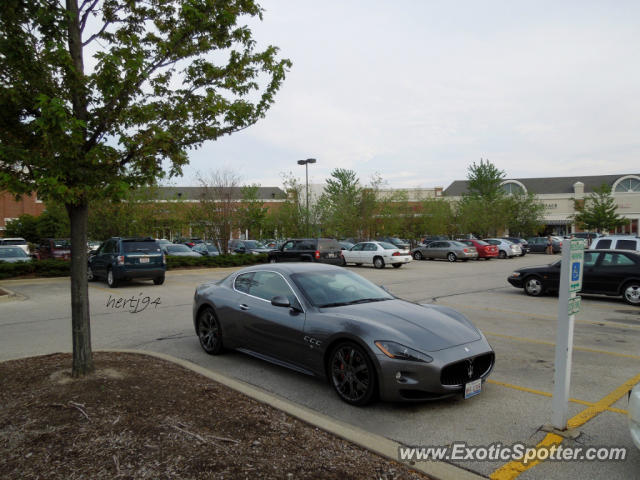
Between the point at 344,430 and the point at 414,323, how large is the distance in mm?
1500

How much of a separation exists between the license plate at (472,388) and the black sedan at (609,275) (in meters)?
9.24

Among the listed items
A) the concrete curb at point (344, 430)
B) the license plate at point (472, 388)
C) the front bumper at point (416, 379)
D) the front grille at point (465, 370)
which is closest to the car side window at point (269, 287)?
the concrete curb at point (344, 430)

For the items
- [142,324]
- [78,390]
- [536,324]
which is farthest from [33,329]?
[536,324]

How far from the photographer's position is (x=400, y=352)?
4633mm

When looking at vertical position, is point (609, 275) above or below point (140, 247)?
below

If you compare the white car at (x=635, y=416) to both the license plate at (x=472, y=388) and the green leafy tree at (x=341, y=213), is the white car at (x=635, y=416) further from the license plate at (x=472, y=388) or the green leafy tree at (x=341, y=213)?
the green leafy tree at (x=341, y=213)

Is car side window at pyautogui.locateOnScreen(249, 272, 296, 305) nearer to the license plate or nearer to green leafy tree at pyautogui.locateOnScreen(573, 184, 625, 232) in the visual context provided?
the license plate

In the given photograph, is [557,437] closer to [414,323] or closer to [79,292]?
[414,323]

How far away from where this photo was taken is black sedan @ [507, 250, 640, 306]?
39.1 ft

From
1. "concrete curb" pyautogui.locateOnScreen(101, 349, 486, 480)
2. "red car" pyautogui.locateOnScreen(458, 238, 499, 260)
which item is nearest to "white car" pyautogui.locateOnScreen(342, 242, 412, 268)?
"red car" pyautogui.locateOnScreen(458, 238, 499, 260)

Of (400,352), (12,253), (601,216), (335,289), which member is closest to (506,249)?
(601,216)

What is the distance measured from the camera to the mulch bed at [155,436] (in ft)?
11.1

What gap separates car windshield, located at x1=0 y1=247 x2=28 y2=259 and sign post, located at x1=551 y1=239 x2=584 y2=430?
23.0 metres

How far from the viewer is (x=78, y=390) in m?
4.82
